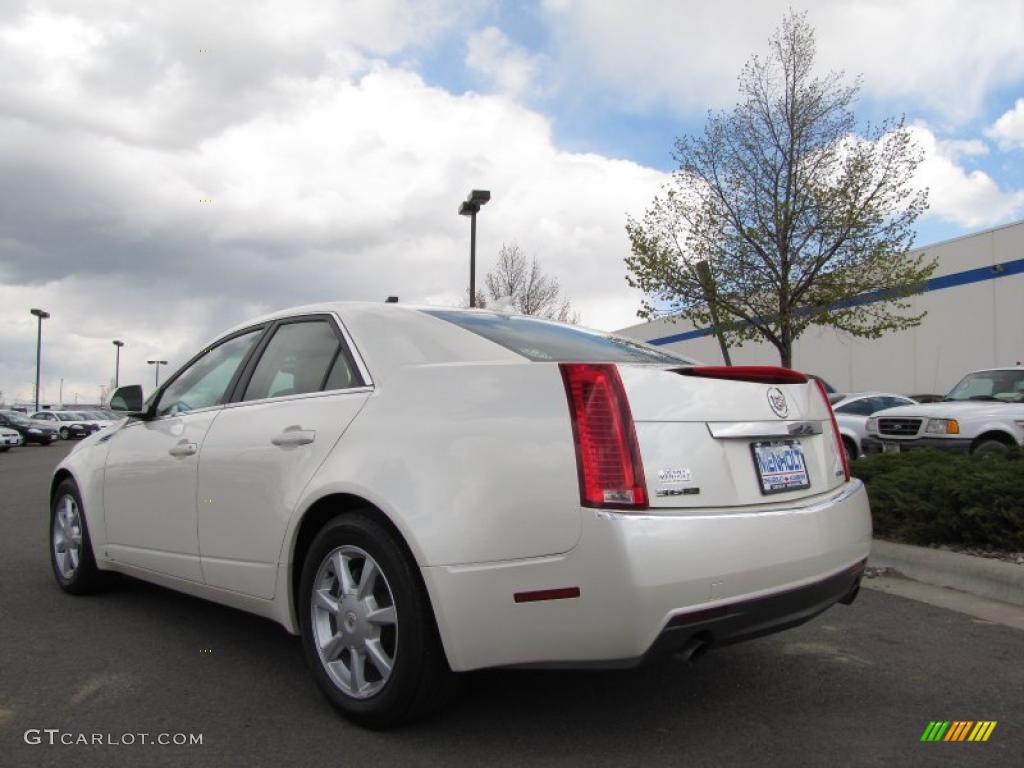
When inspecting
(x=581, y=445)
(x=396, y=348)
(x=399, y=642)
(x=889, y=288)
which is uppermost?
(x=889, y=288)

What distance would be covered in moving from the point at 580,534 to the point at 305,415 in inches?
53.1

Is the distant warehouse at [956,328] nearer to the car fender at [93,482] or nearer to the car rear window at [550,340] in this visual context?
the car rear window at [550,340]

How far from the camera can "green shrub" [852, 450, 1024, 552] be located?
17.9ft

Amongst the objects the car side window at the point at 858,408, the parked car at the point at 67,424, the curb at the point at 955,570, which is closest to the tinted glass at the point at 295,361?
the curb at the point at 955,570

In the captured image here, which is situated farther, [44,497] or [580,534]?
[44,497]

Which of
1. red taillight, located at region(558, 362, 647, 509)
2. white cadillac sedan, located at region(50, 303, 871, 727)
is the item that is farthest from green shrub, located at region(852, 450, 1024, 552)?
red taillight, located at region(558, 362, 647, 509)

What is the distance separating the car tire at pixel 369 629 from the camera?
9.07ft

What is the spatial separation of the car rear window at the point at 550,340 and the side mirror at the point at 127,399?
2.13m

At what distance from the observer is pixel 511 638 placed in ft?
8.61

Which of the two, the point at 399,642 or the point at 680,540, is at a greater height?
the point at 680,540

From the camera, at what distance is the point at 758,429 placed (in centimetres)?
292

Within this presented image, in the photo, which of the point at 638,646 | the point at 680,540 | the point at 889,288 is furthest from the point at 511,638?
the point at 889,288

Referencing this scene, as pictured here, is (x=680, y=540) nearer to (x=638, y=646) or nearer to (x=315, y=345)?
(x=638, y=646)

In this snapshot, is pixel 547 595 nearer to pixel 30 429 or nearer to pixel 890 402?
pixel 890 402
